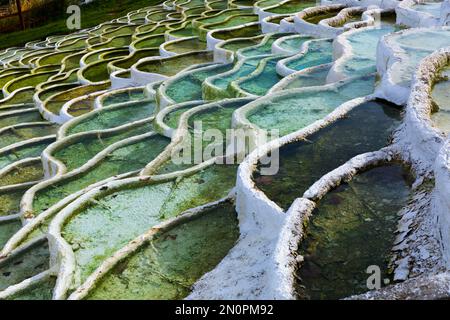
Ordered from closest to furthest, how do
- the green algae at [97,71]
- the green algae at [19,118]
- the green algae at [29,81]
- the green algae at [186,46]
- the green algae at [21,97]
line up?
1. the green algae at [19,118]
2. the green algae at [21,97]
3. the green algae at [97,71]
4. the green algae at [186,46]
5. the green algae at [29,81]

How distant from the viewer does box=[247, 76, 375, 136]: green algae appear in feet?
16.6

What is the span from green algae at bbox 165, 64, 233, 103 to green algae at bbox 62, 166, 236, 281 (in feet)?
9.23

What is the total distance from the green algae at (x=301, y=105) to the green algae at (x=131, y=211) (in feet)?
2.11

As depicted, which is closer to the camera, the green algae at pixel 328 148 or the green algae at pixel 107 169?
the green algae at pixel 328 148

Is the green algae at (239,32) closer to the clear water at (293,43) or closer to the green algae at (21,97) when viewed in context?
the clear water at (293,43)

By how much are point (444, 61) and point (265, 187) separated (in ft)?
6.83

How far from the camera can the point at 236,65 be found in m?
8.02

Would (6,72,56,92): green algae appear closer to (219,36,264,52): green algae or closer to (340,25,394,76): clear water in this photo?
(219,36,264,52): green algae

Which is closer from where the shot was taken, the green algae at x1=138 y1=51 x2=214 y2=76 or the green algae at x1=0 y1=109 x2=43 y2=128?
the green algae at x1=0 y1=109 x2=43 y2=128

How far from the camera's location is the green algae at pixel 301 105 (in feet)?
16.6

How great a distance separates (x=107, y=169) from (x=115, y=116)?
2153mm

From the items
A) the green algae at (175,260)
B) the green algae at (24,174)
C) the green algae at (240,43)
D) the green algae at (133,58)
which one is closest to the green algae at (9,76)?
the green algae at (133,58)

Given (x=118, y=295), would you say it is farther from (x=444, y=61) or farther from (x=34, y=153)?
(x=34, y=153)

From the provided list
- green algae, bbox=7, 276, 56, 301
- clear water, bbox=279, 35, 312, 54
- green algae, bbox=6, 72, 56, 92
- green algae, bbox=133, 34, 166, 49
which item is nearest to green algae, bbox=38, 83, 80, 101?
green algae, bbox=6, 72, 56, 92
